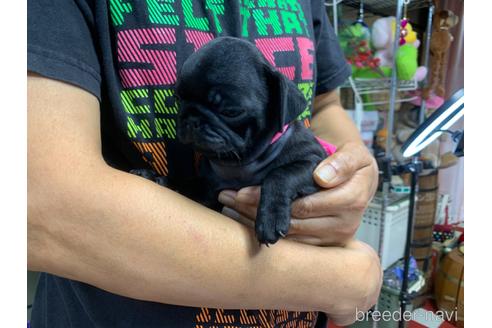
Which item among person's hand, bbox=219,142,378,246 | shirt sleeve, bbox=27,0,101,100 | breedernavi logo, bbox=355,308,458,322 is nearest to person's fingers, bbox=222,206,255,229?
person's hand, bbox=219,142,378,246

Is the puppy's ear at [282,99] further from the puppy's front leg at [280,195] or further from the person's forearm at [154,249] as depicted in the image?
the person's forearm at [154,249]

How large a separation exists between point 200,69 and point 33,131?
271 millimetres

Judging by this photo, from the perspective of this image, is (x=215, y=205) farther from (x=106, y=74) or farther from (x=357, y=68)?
(x=357, y=68)

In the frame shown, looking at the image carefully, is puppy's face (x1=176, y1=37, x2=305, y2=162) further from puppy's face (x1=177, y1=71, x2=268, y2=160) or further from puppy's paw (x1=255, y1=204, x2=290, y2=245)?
puppy's paw (x1=255, y1=204, x2=290, y2=245)

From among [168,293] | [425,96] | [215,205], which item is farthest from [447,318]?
[168,293]

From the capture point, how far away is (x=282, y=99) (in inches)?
25.8

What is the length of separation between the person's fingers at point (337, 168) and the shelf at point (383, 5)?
1581mm

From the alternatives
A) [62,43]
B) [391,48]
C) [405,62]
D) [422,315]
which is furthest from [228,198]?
[422,315]

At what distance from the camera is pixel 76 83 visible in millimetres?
495

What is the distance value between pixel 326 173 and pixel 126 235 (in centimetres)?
39

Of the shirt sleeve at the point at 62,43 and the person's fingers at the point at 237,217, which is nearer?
the shirt sleeve at the point at 62,43

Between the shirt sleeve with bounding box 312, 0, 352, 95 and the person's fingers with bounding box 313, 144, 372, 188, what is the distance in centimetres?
31

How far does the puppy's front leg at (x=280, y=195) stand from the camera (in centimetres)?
62

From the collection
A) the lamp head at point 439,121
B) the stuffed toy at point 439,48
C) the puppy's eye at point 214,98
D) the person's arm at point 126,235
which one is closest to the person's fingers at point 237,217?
the person's arm at point 126,235
